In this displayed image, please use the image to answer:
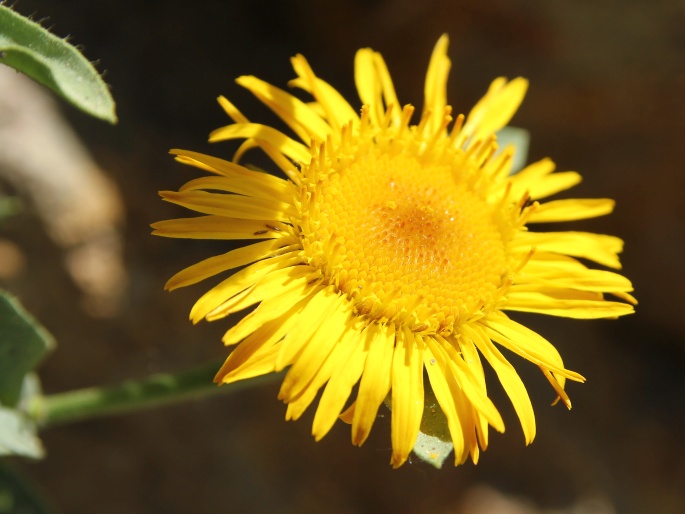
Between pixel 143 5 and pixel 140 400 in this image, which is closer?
pixel 140 400

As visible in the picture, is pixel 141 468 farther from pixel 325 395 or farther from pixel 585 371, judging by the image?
pixel 585 371

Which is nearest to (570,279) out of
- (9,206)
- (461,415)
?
(461,415)

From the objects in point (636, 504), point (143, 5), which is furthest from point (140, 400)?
point (636, 504)

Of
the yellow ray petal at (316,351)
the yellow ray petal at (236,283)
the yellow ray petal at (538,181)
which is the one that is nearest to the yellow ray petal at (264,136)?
the yellow ray petal at (236,283)

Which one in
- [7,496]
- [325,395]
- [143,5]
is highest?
[143,5]

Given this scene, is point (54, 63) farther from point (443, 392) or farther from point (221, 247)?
point (221, 247)

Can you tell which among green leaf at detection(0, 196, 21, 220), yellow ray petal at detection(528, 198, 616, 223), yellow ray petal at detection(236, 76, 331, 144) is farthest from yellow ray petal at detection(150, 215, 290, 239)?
green leaf at detection(0, 196, 21, 220)
